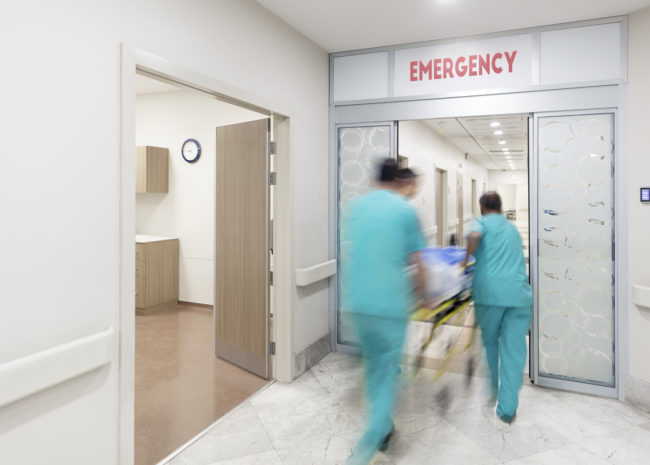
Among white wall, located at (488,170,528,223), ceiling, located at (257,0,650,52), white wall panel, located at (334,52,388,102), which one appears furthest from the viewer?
white wall, located at (488,170,528,223)

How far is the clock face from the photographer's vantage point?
582cm

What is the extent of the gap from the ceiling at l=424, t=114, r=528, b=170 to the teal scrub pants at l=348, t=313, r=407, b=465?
3272mm

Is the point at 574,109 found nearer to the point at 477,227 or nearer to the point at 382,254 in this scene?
the point at 477,227

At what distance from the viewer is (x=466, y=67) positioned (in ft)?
11.6

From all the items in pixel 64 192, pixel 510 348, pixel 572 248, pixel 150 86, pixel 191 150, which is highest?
pixel 150 86

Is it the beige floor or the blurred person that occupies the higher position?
the blurred person

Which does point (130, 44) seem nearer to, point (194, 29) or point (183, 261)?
point (194, 29)

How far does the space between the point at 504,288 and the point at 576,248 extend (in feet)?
3.20

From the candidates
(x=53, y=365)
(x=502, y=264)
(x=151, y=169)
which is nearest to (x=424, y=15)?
(x=502, y=264)

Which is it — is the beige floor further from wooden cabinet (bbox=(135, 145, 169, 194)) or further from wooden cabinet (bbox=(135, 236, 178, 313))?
wooden cabinet (bbox=(135, 145, 169, 194))

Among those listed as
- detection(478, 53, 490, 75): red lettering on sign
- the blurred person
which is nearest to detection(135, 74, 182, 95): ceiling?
detection(478, 53, 490, 75): red lettering on sign

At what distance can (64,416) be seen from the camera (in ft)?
5.67

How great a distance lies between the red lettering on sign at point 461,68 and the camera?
3.55 m

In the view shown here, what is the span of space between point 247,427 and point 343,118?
8.96 feet
